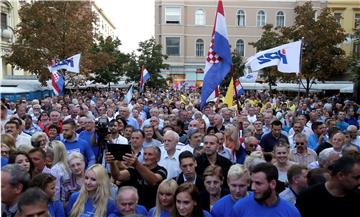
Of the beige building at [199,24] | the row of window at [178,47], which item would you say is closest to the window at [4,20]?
the beige building at [199,24]

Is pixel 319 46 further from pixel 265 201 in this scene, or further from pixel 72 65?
pixel 265 201

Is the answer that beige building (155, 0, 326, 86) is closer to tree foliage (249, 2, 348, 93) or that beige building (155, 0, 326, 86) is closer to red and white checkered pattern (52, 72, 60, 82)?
tree foliage (249, 2, 348, 93)

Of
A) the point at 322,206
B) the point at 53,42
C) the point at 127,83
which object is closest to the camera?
→ the point at 322,206

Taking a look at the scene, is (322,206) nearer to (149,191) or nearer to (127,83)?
(149,191)

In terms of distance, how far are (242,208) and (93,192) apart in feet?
4.89

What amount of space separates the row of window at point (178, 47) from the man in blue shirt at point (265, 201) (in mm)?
49462

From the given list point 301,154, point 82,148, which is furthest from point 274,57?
point 82,148

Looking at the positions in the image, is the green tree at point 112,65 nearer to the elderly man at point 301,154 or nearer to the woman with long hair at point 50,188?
the elderly man at point 301,154

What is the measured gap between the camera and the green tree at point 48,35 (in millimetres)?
25984

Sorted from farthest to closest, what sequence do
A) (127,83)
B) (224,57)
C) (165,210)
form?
1. (127,83)
2. (224,57)
3. (165,210)

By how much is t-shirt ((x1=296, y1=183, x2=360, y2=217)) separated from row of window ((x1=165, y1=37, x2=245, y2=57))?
49483mm

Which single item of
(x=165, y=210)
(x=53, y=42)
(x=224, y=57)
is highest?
(x=53, y=42)

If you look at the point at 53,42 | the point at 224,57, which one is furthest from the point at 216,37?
the point at 53,42

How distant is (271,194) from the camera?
3777 millimetres
